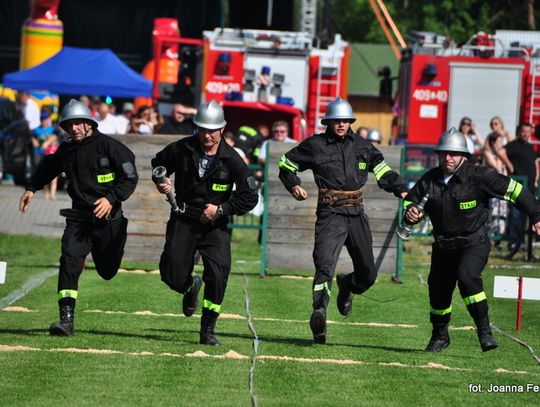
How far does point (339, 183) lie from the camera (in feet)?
37.7

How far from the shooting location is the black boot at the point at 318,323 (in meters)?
10.9

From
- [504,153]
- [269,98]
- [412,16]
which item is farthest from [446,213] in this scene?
[412,16]

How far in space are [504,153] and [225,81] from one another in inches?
286

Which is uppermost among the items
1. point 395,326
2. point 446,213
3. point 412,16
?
point 412,16

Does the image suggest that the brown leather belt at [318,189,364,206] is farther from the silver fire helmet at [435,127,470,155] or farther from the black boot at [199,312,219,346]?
the black boot at [199,312,219,346]

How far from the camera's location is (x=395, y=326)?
12680mm

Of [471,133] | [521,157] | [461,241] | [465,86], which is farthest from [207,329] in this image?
[465,86]

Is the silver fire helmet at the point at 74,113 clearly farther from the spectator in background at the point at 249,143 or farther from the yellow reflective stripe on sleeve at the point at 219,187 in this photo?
the spectator in background at the point at 249,143

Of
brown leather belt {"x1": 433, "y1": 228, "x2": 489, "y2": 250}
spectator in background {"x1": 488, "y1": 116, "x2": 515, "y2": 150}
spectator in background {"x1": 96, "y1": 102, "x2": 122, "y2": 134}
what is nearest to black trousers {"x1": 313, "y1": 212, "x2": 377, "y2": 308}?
brown leather belt {"x1": 433, "y1": 228, "x2": 489, "y2": 250}

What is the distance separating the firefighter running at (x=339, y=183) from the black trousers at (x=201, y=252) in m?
0.80

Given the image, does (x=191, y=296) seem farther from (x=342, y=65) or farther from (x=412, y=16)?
(x=412, y=16)

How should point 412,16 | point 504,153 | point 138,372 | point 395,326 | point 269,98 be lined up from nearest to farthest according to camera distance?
point 138,372 → point 395,326 → point 504,153 → point 269,98 → point 412,16

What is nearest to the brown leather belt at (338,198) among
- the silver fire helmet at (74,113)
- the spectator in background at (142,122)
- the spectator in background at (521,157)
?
the silver fire helmet at (74,113)

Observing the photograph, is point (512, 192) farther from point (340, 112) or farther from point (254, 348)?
point (254, 348)
